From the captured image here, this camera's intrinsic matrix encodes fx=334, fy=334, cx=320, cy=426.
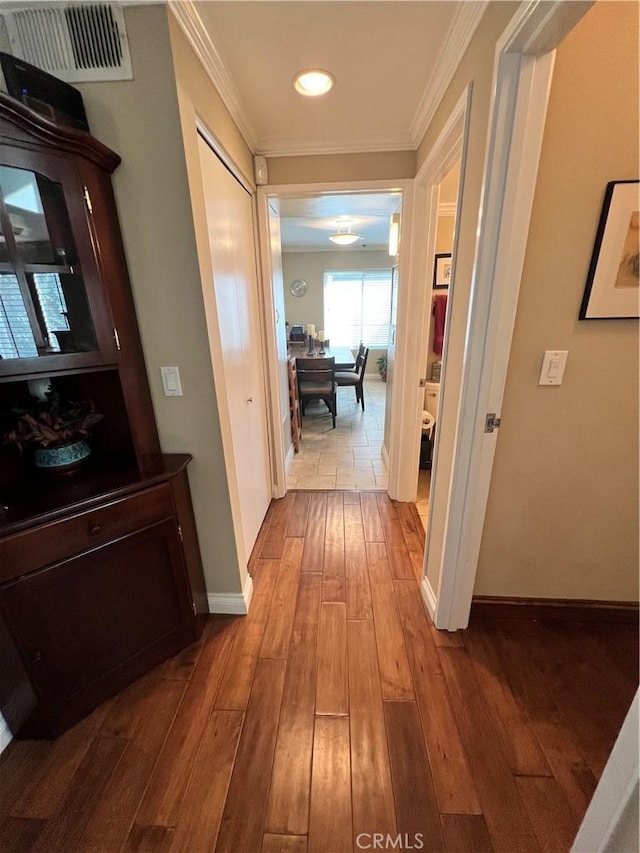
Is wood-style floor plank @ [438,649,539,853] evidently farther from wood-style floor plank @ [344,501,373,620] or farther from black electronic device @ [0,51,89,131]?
black electronic device @ [0,51,89,131]

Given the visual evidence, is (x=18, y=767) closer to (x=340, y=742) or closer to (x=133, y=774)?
(x=133, y=774)


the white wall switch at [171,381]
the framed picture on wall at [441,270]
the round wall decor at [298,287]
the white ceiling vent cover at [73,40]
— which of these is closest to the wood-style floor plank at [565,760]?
the white wall switch at [171,381]

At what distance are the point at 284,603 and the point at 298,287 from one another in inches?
233

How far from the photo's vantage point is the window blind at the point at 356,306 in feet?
21.1

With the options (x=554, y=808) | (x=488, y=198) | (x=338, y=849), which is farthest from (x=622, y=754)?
(x=488, y=198)

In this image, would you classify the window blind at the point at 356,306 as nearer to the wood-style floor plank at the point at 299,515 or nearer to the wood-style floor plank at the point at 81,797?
the wood-style floor plank at the point at 299,515

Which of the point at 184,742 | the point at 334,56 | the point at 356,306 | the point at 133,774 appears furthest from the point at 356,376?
the point at 133,774

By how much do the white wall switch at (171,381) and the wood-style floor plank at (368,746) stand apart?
1321mm

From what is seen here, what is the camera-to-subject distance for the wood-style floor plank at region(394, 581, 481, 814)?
3.34 feet

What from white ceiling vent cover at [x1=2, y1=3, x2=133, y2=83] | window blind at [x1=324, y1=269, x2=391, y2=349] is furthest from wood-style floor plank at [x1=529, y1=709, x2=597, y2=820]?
window blind at [x1=324, y1=269, x2=391, y2=349]

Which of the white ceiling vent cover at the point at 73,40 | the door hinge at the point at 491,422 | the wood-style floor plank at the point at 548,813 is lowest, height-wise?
the wood-style floor plank at the point at 548,813

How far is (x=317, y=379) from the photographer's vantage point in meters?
3.97

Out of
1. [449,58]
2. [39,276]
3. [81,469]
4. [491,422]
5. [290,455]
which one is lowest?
[290,455]

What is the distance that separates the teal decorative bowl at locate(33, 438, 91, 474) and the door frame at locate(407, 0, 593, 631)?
1433 mm
